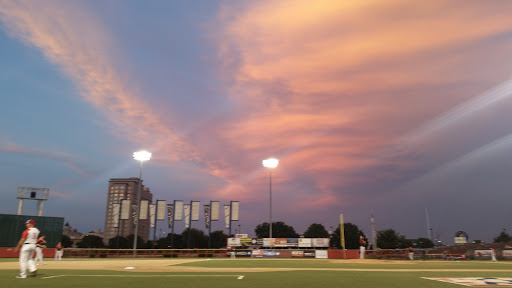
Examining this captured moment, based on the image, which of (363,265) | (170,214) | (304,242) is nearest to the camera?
(363,265)

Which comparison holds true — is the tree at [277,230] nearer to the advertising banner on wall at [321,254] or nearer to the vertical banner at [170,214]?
the vertical banner at [170,214]

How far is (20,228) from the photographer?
5144 cm

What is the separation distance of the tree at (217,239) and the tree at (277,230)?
26.4 meters

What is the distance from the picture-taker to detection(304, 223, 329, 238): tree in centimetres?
15451

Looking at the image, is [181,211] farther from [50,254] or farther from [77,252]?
[50,254]

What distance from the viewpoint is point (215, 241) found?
17875 cm

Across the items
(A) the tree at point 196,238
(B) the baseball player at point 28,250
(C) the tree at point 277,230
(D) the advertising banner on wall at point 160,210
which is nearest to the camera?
(B) the baseball player at point 28,250

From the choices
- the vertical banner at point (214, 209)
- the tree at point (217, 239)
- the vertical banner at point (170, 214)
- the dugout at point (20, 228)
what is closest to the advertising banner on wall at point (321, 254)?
the vertical banner at point (214, 209)

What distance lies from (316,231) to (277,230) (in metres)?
18.5

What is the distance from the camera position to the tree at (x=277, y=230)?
153250 mm

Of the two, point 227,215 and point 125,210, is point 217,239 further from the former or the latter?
point 125,210

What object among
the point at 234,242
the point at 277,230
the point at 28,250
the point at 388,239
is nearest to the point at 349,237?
the point at 388,239

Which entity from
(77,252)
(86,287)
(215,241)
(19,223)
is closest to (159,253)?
(77,252)

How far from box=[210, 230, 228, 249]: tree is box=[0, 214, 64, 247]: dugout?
127207 mm
